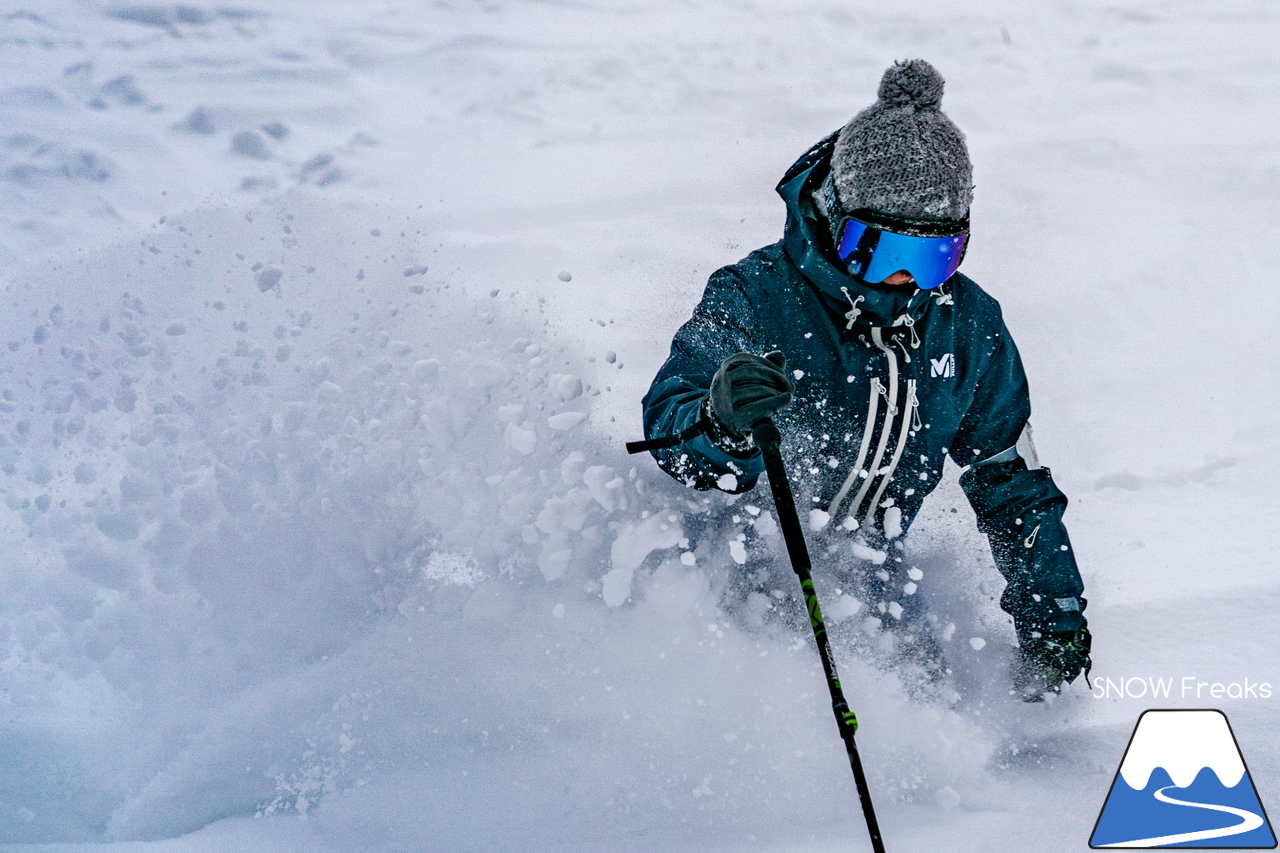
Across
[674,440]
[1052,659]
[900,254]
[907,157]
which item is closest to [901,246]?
[900,254]

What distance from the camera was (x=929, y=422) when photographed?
7.46 feet

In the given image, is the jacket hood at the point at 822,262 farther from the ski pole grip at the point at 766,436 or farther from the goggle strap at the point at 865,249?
the ski pole grip at the point at 766,436

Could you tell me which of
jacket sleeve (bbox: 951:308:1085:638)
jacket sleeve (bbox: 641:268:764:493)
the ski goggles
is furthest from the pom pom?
jacket sleeve (bbox: 951:308:1085:638)

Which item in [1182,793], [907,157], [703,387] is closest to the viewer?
[907,157]

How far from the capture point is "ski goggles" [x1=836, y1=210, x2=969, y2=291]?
192 cm

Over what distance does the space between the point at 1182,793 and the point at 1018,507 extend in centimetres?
75

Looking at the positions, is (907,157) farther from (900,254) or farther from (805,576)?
(805,576)

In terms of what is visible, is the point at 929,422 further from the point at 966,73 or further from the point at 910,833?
the point at 966,73

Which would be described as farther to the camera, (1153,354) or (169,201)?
(169,201)

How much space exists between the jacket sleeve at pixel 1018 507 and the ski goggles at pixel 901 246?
1.44 ft

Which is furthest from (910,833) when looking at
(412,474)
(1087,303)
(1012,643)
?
(1087,303)

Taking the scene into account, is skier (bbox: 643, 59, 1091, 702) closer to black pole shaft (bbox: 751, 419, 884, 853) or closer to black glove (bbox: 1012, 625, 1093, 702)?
black glove (bbox: 1012, 625, 1093, 702)

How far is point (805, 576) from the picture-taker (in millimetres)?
1609

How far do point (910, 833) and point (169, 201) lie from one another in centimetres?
467
